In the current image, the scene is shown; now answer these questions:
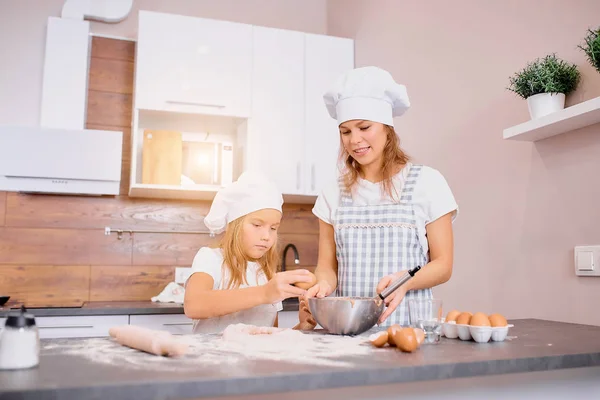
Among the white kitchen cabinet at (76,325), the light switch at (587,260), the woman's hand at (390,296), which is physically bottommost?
the white kitchen cabinet at (76,325)

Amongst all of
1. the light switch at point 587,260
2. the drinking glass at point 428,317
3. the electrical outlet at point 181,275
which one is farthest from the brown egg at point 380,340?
the electrical outlet at point 181,275

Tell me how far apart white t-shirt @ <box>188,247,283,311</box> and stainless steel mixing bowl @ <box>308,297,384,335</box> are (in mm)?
479

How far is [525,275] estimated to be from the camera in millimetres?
2002

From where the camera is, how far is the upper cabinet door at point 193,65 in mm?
2898

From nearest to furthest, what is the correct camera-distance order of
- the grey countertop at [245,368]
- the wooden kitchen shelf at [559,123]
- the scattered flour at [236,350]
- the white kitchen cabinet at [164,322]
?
the grey countertop at [245,368] → the scattered flour at [236,350] → the wooden kitchen shelf at [559,123] → the white kitchen cabinet at [164,322]

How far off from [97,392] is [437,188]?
116cm

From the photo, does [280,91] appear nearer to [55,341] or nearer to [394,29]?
[394,29]

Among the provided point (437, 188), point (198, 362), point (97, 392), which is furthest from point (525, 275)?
point (97, 392)

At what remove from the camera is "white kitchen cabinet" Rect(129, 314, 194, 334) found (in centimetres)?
258

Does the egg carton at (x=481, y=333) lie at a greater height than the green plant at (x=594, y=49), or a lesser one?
lesser

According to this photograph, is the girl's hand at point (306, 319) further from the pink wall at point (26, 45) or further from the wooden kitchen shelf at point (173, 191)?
the pink wall at point (26, 45)

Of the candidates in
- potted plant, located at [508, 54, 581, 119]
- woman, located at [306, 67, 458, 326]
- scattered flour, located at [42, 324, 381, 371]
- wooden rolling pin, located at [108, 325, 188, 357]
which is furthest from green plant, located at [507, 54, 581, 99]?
wooden rolling pin, located at [108, 325, 188, 357]

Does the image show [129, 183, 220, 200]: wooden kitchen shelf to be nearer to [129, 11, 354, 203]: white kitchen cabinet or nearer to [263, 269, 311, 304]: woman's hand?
[129, 11, 354, 203]: white kitchen cabinet

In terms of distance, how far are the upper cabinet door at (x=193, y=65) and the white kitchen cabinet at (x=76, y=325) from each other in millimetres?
1059
